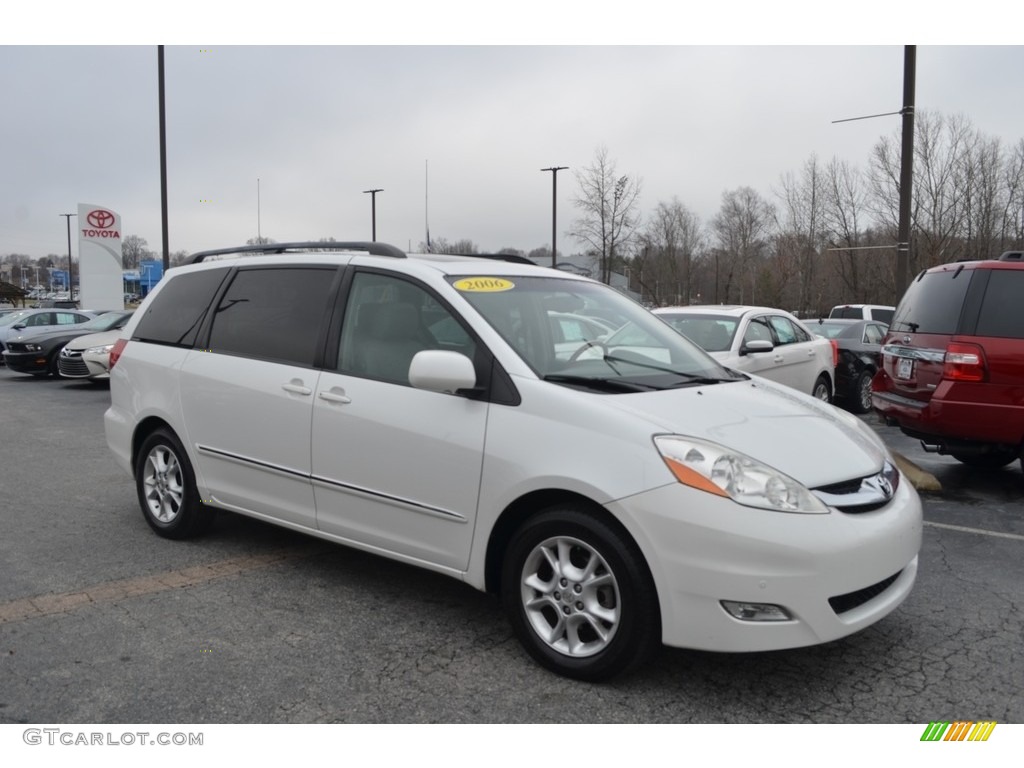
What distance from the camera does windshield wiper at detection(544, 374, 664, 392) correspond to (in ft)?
11.5

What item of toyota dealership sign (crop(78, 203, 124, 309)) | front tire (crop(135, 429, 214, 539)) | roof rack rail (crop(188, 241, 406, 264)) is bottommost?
front tire (crop(135, 429, 214, 539))

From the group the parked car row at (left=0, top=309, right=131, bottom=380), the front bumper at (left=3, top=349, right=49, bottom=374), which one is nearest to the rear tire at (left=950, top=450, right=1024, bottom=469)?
the parked car row at (left=0, top=309, right=131, bottom=380)

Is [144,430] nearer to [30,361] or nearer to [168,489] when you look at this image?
[168,489]

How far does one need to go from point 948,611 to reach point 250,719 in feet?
10.7

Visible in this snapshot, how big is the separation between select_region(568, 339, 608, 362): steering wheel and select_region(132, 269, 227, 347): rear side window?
8.07 feet

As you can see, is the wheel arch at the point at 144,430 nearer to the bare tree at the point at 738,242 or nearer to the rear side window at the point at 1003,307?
the rear side window at the point at 1003,307

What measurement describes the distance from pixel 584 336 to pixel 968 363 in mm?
3775

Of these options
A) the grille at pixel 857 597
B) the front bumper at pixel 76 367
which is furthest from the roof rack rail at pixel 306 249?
the front bumper at pixel 76 367

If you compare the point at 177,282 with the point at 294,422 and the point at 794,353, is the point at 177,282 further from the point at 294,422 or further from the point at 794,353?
the point at 794,353

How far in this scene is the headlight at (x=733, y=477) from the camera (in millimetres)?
3018

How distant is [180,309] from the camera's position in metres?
5.30

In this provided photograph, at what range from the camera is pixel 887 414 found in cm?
696

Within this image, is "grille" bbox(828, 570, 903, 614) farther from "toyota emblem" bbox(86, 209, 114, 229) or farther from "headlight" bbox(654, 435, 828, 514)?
"toyota emblem" bbox(86, 209, 114, 229)
